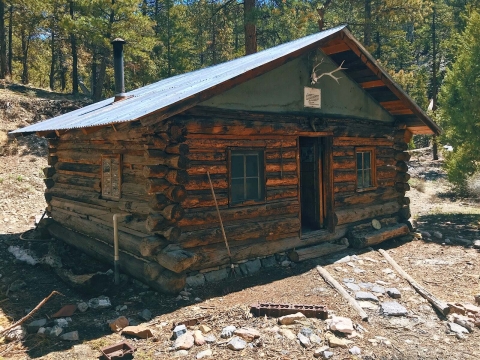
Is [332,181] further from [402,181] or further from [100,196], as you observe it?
[100,196]

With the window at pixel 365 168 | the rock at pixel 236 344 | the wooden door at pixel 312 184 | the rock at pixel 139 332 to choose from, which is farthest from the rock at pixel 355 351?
the window at pixel 365 168

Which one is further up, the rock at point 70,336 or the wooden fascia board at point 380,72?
the wooden fascia board at point 380,72

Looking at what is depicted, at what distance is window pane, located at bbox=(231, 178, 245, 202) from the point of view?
8.41 m

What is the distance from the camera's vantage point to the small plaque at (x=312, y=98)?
31.0 ft

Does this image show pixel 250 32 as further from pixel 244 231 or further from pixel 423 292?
pixel 423 292

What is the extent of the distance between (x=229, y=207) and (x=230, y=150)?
3.70ft

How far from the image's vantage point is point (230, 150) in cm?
824

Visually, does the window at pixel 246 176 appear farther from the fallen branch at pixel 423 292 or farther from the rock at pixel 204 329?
the fallen branch at pixel 423 292

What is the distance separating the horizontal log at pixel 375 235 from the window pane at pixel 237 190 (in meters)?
3.50

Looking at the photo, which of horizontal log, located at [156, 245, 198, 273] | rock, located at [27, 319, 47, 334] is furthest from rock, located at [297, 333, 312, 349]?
rock, located at [27, 319, 47, 334]

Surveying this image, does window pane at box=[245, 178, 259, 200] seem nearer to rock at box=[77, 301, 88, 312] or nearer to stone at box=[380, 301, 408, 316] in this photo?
stone at box=[380, 301, 408, 316]

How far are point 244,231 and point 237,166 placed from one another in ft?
4.33

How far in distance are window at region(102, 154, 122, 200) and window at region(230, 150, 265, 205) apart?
230cm

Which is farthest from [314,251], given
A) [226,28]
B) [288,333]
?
[226,28]
